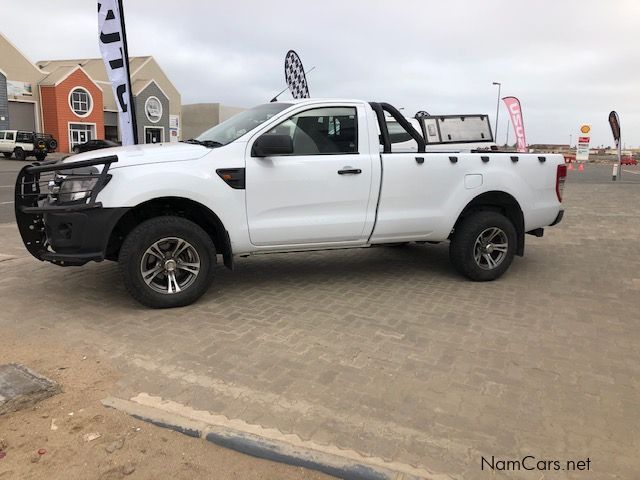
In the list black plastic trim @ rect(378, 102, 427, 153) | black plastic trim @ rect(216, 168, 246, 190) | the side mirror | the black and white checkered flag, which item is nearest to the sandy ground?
black plastic trim @ rect(216, 168, 246, 190)

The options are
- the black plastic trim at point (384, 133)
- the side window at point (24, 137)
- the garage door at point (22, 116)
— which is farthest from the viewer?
the garage door at point (22, 116)

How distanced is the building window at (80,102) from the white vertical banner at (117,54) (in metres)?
39.9

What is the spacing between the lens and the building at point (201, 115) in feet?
207

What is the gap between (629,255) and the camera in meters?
7.48

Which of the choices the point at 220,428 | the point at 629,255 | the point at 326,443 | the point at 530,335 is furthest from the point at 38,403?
the point at 629,255

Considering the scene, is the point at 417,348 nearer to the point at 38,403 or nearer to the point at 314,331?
the point at 314,331

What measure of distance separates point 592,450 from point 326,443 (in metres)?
1.39

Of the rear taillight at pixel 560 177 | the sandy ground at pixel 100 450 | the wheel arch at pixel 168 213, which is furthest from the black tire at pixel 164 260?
the rear taillight at pixel 560 177

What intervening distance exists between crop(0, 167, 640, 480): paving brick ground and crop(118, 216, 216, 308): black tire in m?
0.16

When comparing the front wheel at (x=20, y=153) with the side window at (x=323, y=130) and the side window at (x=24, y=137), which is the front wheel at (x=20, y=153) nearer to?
the side window at (x=24, y=137)

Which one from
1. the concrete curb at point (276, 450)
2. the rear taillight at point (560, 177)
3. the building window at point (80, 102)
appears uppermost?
the building window at point (80, 102)

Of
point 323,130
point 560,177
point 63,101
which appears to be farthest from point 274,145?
point 63,101

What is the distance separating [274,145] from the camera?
4.75 meters

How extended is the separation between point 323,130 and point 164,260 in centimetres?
196
